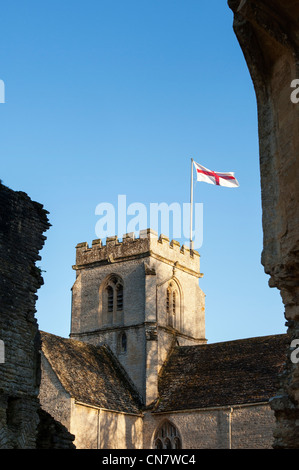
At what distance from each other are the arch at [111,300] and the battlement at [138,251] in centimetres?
112

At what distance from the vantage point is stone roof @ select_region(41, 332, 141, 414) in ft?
103

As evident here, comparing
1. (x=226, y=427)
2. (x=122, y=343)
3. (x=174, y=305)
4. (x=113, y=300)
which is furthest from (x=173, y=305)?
(x=226, y=427)

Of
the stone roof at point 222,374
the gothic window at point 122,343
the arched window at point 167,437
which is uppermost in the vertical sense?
the gothic window at point 122,343

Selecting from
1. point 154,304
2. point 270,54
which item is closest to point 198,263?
point 154,304

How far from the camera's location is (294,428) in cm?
551

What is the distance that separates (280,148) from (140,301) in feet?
102

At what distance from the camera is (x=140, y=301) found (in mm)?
36719

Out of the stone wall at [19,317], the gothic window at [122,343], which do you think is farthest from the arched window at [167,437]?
the stone wall at [19,317]

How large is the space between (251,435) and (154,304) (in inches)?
347

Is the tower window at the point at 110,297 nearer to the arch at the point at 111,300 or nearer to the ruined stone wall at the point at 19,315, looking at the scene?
the arch at the point at 111,300

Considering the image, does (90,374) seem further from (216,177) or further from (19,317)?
(19,317)

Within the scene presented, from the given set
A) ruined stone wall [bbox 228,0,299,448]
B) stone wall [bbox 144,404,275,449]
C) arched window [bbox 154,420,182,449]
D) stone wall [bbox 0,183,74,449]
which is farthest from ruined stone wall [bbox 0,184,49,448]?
arched window [bbox 154,420,182,449]

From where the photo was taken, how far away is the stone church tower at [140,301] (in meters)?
35.9
